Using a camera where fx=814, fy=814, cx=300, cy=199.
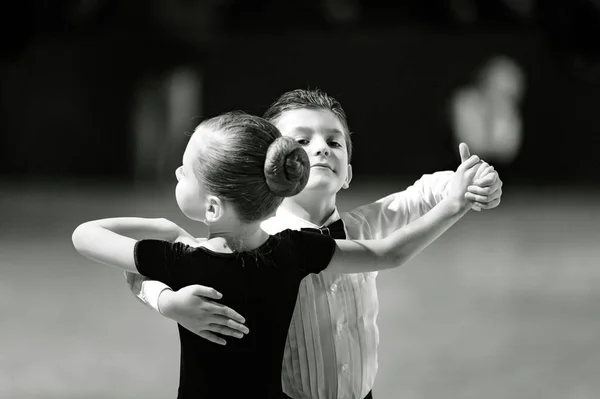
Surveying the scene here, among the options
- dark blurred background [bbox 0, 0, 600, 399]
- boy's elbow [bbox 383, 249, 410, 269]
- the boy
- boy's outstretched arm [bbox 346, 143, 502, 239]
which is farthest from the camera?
dark blurred background [bbox 0, 0, 600, 399]

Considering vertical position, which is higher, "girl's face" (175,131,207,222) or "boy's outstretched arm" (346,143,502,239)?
"boy's outstretched arm" (346,143,502,239)

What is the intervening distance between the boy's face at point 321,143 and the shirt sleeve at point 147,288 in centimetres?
37

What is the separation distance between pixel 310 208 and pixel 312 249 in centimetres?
25

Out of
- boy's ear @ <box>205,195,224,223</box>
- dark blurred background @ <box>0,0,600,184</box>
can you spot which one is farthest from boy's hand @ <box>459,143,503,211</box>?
dark blurred background @ <box>0,0,600,184</box>

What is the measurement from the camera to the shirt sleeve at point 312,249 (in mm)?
1320

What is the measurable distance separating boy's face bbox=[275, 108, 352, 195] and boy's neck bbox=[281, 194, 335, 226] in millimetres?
30

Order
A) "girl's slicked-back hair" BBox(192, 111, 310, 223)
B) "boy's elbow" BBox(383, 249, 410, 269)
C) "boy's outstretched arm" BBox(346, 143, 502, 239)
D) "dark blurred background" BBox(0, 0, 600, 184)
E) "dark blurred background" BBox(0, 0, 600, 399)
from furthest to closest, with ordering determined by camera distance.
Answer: "dark blurred background" BBox(0, 0, 600, 184)
"dark blurred background" BBox(0, 0, 600, 399)
"boy's outstretched arm" BBox(346, 143, 502, 239)
"boy's elbow" BBox(383, 249, 410, 269)
"girl's slicked-back hair" BBox(192, 111, 310, 223)

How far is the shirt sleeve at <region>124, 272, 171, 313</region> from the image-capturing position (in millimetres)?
1271

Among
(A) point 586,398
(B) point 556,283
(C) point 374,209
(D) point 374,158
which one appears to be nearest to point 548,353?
(A) point 586,398

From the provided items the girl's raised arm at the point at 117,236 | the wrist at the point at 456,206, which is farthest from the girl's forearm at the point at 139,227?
the wrist at the point at 456,206

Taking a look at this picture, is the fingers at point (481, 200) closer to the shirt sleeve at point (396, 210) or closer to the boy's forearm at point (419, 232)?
the boy's forearm at point (419, 232)

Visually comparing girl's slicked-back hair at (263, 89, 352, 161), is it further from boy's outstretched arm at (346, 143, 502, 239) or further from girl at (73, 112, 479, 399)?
girl at (73, 112, 479, 399)

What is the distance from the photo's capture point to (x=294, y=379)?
151cm

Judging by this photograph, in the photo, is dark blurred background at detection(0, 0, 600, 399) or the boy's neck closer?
the boy's neck
